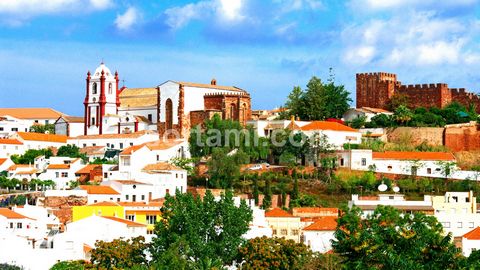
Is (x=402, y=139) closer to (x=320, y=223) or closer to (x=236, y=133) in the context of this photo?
(x=236, y=133)


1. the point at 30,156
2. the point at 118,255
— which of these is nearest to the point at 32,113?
the point at 30,156

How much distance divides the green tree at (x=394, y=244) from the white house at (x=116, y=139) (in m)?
34.9

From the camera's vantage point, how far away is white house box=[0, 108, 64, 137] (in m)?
81.1

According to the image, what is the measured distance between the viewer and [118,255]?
4031cm

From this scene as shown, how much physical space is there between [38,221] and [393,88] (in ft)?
112

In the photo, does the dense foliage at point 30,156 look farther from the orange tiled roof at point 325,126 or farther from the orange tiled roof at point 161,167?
the orange tiled roof at point 325,126

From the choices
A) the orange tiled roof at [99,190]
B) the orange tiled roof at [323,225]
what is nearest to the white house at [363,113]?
the orange tiled roof at [99,190]

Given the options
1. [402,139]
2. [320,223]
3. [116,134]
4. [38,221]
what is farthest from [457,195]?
[116,134]

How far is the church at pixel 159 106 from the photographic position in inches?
2881

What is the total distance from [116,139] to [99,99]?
193 inches

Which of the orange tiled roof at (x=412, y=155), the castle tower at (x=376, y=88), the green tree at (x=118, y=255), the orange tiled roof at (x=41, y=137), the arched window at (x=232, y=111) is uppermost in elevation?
the castle tower at (x=376, y=88)

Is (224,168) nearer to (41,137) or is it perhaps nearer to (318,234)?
(318,234)

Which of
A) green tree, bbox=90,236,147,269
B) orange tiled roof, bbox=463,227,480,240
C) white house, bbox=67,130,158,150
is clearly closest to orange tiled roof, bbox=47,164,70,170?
white house, bbox=67,130,158,150

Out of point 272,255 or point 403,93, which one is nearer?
point 272,255
